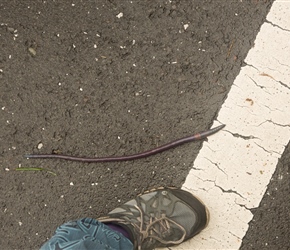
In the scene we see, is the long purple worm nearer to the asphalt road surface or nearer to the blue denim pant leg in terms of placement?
the asphalt road surface

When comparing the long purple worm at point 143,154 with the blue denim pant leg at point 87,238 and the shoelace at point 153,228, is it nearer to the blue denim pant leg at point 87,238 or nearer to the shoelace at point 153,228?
the shoelace at point 153,228

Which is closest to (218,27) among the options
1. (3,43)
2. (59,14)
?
(59,14)

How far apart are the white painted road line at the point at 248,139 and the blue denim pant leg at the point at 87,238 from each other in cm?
67

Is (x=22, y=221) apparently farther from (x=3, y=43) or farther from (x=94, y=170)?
(x=3, y=43)

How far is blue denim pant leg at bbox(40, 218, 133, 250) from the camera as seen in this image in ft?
7.43

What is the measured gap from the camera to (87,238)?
233 centimetres

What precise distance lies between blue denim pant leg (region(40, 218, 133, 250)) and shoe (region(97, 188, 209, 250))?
0.23m

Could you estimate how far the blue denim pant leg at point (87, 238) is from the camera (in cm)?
226

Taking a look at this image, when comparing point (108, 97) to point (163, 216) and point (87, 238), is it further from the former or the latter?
point (87, 238)

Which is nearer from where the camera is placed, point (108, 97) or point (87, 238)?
point (87, 238)

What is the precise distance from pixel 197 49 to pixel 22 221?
166 centimetres

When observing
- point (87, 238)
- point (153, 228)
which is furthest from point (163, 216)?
point (87, 238)

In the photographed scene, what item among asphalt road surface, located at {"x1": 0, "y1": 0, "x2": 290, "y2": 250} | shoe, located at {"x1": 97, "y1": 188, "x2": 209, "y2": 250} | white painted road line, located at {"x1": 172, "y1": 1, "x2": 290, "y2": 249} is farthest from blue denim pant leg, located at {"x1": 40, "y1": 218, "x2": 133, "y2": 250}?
white painted road line, located at {"x1": 172, "y1": 1, "x2": 290, "y2": 249}

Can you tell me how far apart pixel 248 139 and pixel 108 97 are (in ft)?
3.16
